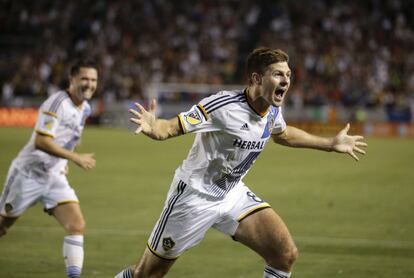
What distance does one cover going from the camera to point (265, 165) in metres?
21.0

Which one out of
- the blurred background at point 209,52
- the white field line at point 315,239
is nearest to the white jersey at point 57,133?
the white field line at point 315,239

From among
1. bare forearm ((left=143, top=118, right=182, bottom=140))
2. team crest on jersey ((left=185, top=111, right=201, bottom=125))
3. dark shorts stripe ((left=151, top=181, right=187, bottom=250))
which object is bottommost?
dark shorts stripe ((left=151, top=181, right=187, bottom=250))

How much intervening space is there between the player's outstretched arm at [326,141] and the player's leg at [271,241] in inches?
34.8

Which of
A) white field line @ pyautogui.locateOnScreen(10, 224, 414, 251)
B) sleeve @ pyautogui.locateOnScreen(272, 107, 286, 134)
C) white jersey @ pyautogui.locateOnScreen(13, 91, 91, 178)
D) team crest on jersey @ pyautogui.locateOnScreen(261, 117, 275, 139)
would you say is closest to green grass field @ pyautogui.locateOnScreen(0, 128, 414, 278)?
white field line @ pyautogui.locateOnScreen(10, 224, 414, 251)

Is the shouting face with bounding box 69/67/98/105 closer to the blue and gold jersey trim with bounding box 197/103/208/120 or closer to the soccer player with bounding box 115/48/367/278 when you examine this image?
A: the soccer player with bounding box 115/48/367/278

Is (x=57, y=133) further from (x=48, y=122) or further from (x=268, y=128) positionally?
(x=268, y=128)

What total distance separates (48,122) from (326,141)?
2.89m

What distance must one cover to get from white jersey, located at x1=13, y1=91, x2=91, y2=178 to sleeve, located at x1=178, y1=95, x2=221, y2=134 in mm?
2318

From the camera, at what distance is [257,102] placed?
6488 millimetres

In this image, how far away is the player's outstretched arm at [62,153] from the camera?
7.50 m

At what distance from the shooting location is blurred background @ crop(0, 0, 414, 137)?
3303cm

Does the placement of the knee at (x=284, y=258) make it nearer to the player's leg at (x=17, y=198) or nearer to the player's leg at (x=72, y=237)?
the player's leg at (x=72, y=237)

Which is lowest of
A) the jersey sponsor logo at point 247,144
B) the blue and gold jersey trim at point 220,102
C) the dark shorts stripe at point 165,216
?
the dark shorts stripe at point 165,216

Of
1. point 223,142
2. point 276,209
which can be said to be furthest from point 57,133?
point 276,209
